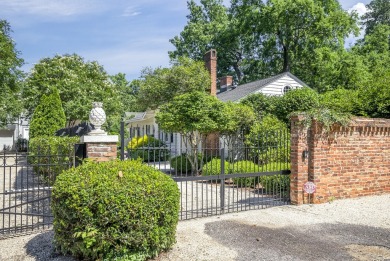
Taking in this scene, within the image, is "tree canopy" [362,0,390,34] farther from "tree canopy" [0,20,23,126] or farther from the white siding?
"tree canopy" [0,20,23,126]

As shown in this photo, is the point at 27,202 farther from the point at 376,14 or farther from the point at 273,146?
the point at 376,14

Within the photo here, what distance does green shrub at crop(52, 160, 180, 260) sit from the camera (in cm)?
393

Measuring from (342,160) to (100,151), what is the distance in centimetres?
577

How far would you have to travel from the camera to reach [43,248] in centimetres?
474

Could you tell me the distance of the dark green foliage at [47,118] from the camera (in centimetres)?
1547

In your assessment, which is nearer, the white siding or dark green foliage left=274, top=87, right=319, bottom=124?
dark green foliage left=274, top=87, right=319, bottom=124

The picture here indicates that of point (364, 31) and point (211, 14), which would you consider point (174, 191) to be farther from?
point (364, 31)


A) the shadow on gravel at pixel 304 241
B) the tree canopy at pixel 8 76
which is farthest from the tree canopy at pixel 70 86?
the shadow on gravel at pixel 304 241

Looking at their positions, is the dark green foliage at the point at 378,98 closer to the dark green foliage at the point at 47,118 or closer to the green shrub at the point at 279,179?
the green shrub at the point at 279,179

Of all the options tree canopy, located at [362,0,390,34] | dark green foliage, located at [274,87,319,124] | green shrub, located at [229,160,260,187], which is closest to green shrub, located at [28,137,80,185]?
green shrub, located at [229,160,260,187]

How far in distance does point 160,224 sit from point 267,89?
50.8 ft

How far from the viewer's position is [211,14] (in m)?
35.7

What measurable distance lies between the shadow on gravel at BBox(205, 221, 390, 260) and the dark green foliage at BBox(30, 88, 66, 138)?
12162 mm

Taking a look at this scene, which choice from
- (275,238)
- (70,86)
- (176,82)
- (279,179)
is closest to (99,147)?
(275,238)
